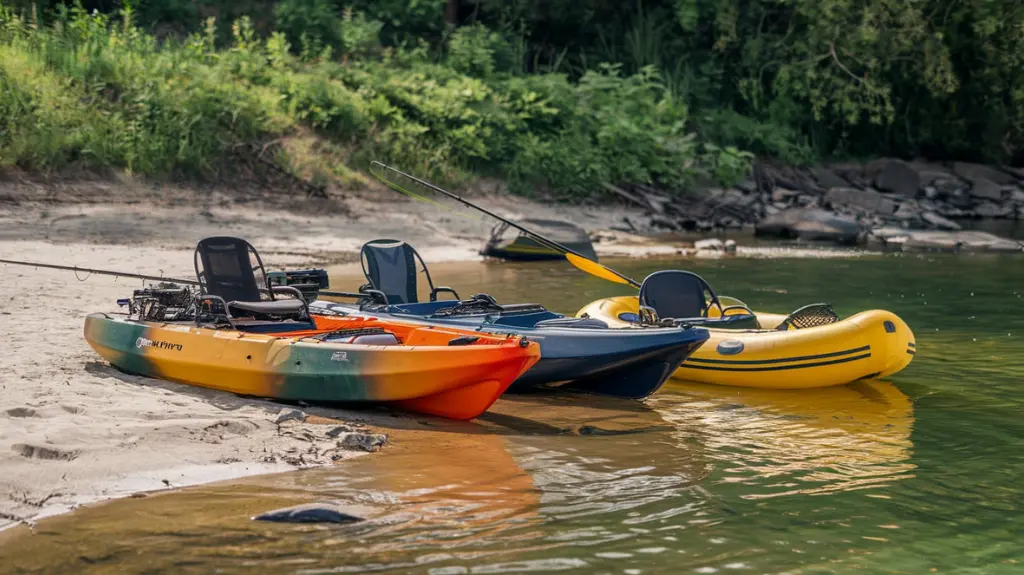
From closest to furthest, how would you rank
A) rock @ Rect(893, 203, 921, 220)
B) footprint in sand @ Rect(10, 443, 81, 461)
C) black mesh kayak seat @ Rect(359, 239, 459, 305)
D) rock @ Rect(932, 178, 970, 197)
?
footprint in sand @ Rect(10, 443, 81, 461) < black mesh kayak seat @ Rect(359, 239, 459, 305) < rock @ Rect(893, 203, 921, 220) < rock @ Rect(932, 178, 970, 197)

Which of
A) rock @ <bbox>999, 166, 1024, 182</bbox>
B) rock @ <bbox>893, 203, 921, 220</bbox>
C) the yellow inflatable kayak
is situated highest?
rock @ <bbox>999, 166, 1024, 182</bbox>

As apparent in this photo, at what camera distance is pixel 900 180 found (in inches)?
1204

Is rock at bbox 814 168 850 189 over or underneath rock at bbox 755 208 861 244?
over

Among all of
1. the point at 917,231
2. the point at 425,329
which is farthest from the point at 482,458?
the point at 917,231

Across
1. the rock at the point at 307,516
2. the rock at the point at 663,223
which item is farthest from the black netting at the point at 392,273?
the rock at the point at 663,223

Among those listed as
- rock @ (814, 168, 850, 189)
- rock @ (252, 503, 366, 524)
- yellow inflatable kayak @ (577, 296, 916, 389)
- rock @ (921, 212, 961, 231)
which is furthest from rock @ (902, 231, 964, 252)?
rock @ (252, 503, 366, 524)

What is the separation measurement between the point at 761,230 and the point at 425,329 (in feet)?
55.7

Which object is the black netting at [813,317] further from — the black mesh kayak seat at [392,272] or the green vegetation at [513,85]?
the green vegetation at [513,85]

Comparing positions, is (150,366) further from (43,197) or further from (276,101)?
(276,101)

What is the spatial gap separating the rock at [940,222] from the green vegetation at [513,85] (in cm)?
304

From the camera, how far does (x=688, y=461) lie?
7875mm

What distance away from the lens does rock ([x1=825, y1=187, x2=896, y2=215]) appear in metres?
28.2

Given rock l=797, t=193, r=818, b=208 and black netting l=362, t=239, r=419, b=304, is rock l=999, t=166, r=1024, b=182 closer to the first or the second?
rock l=797, t=193, r=818, b=208

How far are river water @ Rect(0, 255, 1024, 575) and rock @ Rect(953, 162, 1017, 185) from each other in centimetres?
2287
